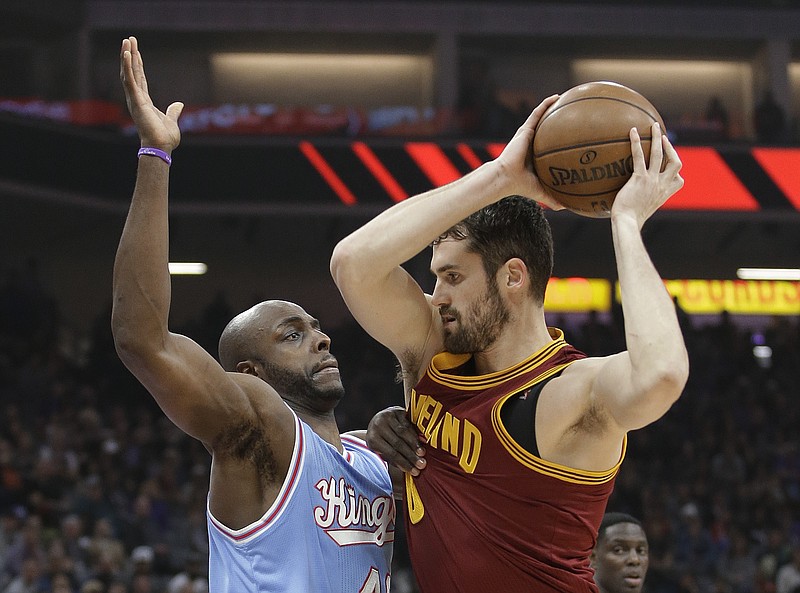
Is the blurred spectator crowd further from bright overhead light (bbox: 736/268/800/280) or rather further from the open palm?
the open palm

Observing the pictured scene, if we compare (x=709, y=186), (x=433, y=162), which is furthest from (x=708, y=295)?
(x=433, y=162)

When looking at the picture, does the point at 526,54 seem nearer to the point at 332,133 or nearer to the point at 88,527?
the point at 332,133

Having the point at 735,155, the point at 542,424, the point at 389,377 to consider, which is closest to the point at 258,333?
the point at 542,424

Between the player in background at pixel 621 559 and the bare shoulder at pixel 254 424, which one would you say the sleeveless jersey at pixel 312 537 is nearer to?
the bare shoulder at pixel 254 424

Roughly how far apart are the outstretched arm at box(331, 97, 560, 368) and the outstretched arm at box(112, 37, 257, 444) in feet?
1.46

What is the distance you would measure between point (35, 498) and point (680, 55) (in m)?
14.4

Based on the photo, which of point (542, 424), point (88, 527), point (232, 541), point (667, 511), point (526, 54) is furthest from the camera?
point (526, 54)

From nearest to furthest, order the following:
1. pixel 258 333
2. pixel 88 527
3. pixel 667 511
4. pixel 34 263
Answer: pixel 258 333 → pixel 88 527 → pixel 667 511 → pixel 34 263

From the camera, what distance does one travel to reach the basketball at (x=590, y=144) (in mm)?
3061

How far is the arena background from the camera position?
12.4m

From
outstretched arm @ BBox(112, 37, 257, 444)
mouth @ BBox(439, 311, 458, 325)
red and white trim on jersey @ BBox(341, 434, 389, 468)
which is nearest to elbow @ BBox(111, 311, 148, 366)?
outstretched arm @ BBox(112, 37, 257, 444)

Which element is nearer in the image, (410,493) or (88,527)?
(410,493)

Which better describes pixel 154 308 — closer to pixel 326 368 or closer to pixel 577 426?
pixel 326 368

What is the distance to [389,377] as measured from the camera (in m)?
15.4
